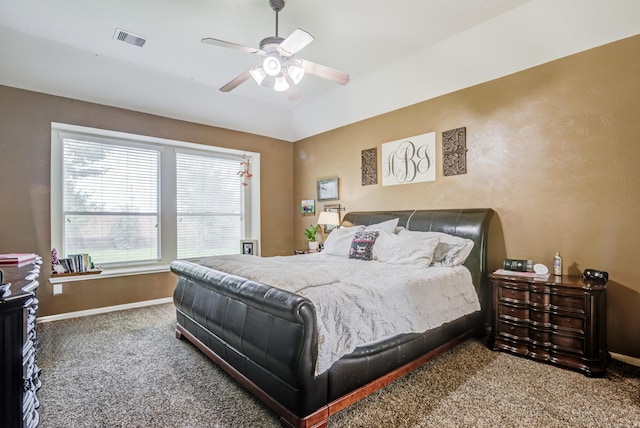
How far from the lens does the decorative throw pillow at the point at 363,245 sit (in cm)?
354

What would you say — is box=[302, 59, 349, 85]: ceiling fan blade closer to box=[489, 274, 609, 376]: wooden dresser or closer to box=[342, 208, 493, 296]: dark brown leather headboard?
box=[342, 208, 493, 296]: dark brown leather headboard

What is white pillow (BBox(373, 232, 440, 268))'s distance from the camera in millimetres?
3084

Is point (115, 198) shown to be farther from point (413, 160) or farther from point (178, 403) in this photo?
point (413, 160)

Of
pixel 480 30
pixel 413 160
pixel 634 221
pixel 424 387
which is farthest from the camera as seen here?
pixel 413 160

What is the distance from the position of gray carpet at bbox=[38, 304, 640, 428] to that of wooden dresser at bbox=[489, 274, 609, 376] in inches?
4.4

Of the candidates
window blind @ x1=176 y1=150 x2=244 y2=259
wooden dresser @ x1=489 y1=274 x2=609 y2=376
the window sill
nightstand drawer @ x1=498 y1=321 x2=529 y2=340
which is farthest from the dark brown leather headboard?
the window sill

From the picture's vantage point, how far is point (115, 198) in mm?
4445

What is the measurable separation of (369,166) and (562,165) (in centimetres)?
229

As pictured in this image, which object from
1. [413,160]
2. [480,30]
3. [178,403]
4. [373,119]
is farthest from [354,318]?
[373,119]

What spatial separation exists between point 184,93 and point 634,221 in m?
5.15

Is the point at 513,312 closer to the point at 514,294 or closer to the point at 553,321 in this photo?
the point at 514,294

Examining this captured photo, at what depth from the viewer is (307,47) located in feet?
11.6

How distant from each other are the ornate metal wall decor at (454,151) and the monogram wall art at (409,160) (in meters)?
0.15

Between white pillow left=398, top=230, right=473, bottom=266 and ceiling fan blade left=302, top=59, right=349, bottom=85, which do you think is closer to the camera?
ceiling fan blade left=302, top=59, right=349, bottom=85
